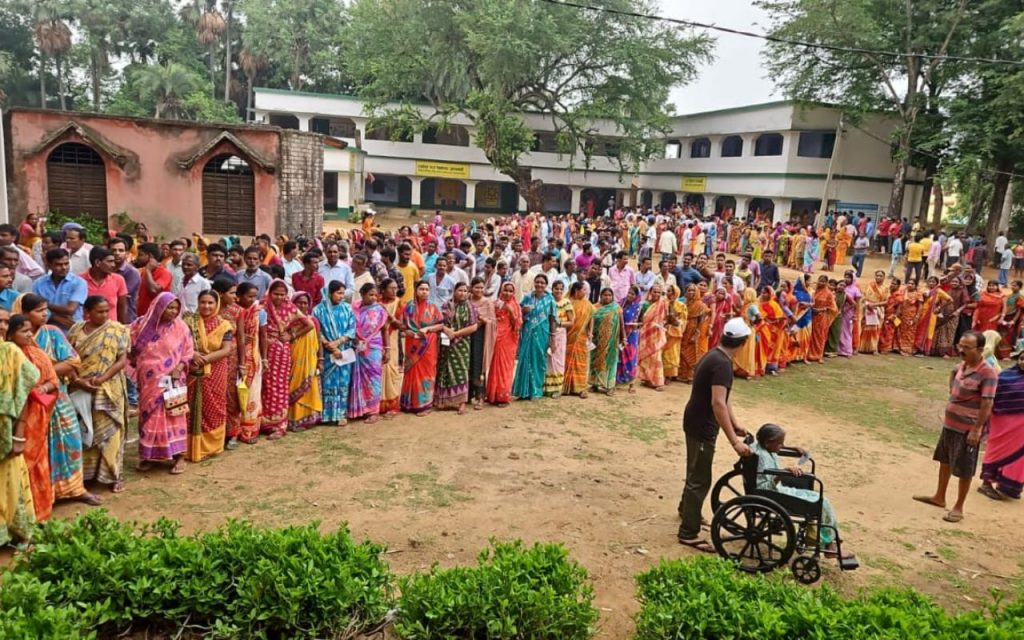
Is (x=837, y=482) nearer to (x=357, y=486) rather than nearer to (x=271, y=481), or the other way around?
(x=357, y=486)

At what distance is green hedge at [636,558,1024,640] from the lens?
3133 mm

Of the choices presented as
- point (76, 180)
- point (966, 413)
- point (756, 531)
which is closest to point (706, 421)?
point (756, 531)

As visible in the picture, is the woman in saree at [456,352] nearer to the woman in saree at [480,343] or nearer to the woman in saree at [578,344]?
the woman in saree at [480,343]

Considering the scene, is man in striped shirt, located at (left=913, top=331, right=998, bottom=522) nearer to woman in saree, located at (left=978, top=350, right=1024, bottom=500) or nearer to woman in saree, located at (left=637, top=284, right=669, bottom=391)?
woman in saree, located at (left=978, top=350, right=1024, bottom=500)

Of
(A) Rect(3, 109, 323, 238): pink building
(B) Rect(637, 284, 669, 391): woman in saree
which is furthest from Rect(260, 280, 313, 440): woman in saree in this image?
(A) Rect(3, 109, 323, 238): pink building

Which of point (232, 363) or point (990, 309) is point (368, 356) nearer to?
point (232, 363)

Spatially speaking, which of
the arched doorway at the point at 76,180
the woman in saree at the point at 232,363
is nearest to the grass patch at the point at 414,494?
the woman in saree at the point at 232,363

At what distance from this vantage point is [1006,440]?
6309mm

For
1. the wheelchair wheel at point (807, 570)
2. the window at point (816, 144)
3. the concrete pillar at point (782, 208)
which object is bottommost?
the wheelchair wheel at point (807, 570)

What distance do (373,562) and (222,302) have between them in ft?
11.4

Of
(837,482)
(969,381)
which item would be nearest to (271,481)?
(837,482)

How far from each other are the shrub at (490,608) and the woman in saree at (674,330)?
661 centimetres

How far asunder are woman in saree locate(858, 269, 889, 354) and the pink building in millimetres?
13179

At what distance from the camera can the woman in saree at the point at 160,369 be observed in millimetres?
5457
